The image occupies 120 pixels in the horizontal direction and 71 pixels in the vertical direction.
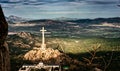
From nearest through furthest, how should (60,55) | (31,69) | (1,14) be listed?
(1,14) → (31,69) → (60,55)

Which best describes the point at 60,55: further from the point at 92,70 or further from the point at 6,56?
the point at 6,56

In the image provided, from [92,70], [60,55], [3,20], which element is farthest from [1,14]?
[60,55]

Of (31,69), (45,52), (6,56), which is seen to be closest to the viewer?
(6,56)

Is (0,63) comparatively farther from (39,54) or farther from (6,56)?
(39,54)

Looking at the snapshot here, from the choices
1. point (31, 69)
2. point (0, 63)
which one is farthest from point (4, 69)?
point (31, 69)

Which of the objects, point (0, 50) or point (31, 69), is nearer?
point (0, 50)

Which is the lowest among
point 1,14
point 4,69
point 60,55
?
point 60,55

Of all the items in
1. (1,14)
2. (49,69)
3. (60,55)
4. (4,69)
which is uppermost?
(1,14)

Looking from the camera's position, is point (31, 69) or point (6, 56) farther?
point (31, 69)

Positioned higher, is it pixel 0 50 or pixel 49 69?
pixel 0 50
